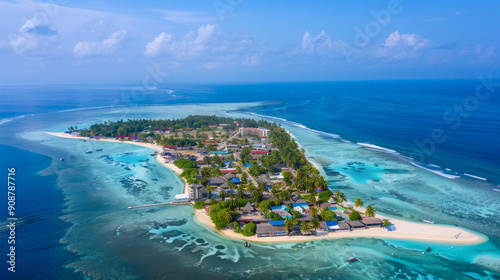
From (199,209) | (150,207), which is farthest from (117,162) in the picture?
(199,209)

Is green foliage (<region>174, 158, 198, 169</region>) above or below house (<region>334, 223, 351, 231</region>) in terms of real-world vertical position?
above

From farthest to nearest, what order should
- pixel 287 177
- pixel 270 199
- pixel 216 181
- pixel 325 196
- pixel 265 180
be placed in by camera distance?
pixel 287 177
pixel 265 180
pixel 216 181
pixel 325 196
pixel 270 199

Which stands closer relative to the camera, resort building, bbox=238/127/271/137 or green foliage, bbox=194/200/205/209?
green foliage, bbox=194/200/205/209

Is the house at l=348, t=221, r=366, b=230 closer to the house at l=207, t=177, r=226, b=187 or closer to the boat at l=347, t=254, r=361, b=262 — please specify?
the boat at l=347, t=254, r=361, b=262

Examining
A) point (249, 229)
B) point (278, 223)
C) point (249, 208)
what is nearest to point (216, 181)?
point (249, 208)

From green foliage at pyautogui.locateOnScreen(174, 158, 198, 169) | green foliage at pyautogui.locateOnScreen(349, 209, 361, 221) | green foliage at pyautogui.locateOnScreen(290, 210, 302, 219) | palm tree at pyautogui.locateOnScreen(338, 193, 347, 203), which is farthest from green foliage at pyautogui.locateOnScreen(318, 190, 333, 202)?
green foliage at pyautogui.locateOnScreen(174, 158, 198, 169)

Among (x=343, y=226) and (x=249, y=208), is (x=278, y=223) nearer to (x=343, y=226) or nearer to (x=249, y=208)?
(x=249, y=208)

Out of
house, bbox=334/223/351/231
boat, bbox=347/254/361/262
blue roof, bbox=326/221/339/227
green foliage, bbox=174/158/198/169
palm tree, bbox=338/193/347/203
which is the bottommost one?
boat, bbox=347/254/361/262

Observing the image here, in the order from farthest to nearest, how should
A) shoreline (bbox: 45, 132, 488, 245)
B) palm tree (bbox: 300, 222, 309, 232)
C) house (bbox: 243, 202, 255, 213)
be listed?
house (bbox: 243, 202, 255, 213) → palm tree (bbox: 300, 222, 309, 232) → shoreline (bbox: 45, 132, 488, 245)

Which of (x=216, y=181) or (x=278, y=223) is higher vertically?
(x=216, y=181)
